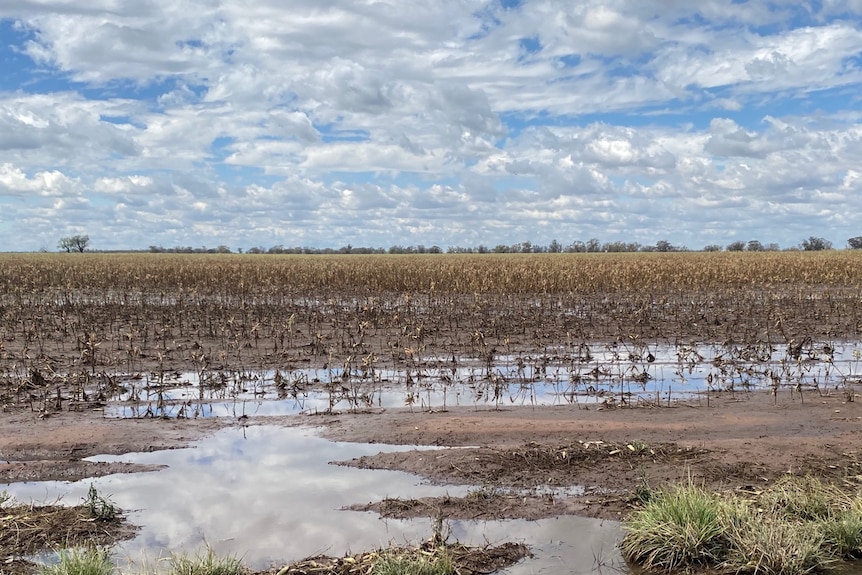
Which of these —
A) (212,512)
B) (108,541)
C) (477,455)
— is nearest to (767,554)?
(477,455)

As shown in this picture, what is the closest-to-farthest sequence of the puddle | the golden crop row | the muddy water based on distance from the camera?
1. the muddy water
2. the puddle
3. the golden crop row

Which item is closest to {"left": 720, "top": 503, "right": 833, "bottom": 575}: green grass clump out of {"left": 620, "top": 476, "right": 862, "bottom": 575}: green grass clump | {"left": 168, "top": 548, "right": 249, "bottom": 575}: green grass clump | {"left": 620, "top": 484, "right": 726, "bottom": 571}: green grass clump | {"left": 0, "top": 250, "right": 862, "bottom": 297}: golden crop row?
{"left": 620, "top": 476, "right": 862, "bottom": 575}: green grass clump

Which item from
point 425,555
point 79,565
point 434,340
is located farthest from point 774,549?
point 434,340

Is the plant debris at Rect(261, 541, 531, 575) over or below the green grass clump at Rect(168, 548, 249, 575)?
below

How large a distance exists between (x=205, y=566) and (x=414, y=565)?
1.43m

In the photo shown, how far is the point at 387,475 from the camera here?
7312 mm

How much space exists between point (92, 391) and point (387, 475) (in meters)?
6.08

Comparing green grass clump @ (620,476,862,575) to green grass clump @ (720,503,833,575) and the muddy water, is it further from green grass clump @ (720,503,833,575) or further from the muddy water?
the muddy water

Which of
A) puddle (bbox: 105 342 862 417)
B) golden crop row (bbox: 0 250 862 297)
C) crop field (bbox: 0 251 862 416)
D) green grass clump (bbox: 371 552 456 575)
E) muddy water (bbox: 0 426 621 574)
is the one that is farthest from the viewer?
golden crop row (bbox: 0 250 862 297)

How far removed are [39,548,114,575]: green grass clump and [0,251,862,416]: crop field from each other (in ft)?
16.2

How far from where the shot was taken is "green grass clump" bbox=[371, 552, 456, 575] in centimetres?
490

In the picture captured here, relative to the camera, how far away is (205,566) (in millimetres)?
4953

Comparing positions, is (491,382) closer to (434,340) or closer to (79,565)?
(434,340)

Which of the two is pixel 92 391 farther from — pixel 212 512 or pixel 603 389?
pixel 603 389
